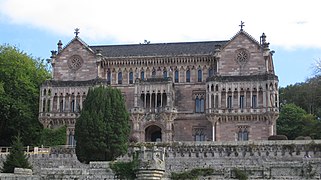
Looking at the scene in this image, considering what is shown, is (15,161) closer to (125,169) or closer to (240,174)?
(125,169)

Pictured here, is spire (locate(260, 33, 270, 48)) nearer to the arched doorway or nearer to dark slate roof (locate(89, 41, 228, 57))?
dark slate roof (locate(89, 41, 228, 57))

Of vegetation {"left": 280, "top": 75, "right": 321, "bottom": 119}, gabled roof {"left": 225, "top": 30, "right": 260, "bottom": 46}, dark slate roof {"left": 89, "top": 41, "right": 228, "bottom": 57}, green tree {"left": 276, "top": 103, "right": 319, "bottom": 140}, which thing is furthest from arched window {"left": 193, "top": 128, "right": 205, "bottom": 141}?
vegetation {"left": 280, "top": 75, "right": 321, "bottom": 119}

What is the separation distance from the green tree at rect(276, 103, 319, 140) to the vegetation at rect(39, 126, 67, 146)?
24677 mm

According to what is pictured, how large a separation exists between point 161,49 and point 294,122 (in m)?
18.2

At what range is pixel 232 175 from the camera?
33.8m

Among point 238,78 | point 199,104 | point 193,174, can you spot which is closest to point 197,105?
point 199,104

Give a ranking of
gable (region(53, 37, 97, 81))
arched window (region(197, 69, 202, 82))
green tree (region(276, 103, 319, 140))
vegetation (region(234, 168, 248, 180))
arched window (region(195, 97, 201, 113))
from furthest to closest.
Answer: green tree (region(276, 103, 319, 140)) → gable (region(53, 37, 97, 81)) → arched window (region(197, 69, 202, 82)) → arched window (region(195, 97, 201, 113)) → vegetation (region(234, 168, 248, 180))

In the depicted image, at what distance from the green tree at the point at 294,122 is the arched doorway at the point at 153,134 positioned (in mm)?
14754

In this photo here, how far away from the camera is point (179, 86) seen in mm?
64750

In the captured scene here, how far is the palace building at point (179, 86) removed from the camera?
6100 centimetres

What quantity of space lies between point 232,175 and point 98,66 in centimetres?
3389

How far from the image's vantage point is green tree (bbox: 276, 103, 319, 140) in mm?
68000

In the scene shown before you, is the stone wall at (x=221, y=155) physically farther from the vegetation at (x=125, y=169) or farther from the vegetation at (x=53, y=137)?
the vegetation at (x=53, y=137)

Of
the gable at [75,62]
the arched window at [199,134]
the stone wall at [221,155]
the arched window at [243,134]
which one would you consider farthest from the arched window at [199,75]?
the stone wall at [221,155]
